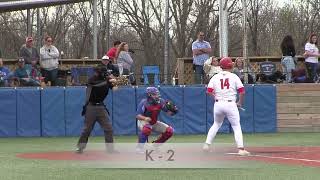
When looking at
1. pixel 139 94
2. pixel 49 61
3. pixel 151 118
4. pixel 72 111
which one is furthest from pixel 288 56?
pixel 151 118

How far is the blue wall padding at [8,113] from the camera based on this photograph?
21047mm

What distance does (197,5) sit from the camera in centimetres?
5116

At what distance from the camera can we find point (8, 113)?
21109mm

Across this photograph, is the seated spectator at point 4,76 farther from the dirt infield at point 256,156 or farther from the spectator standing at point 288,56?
the spectator standing at point 288,56

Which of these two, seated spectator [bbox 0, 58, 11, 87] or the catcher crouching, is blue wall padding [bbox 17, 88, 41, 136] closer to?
seated spectator [bbox 0, 58, 11, 87]

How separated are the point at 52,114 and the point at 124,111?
2.23 meters

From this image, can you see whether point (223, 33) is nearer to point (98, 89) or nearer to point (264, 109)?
point (264, 109)

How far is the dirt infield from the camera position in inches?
484

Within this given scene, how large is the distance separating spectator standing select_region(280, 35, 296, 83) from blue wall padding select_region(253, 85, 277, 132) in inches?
48.0

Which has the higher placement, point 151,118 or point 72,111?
point 151,118

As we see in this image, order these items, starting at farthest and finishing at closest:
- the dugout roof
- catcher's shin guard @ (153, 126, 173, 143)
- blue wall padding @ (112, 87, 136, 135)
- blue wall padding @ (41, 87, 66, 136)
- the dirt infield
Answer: blue wall padding @ (112, 87, 136, 135) < blue wall padding @ (41, 87, 66, 136) < catcher's shin guard @ (153, 126, 173, 143) < the dirt infield < the dugout roof

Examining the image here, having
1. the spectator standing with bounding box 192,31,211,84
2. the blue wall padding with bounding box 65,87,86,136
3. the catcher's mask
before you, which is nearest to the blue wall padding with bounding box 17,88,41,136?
the blue wall padding with bounding box 65,87,86,136

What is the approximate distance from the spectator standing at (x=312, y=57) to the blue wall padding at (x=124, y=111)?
595cm

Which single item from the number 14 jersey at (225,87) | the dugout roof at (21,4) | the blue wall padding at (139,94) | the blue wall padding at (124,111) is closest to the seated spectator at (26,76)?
the blue wall padding at (124,111)
